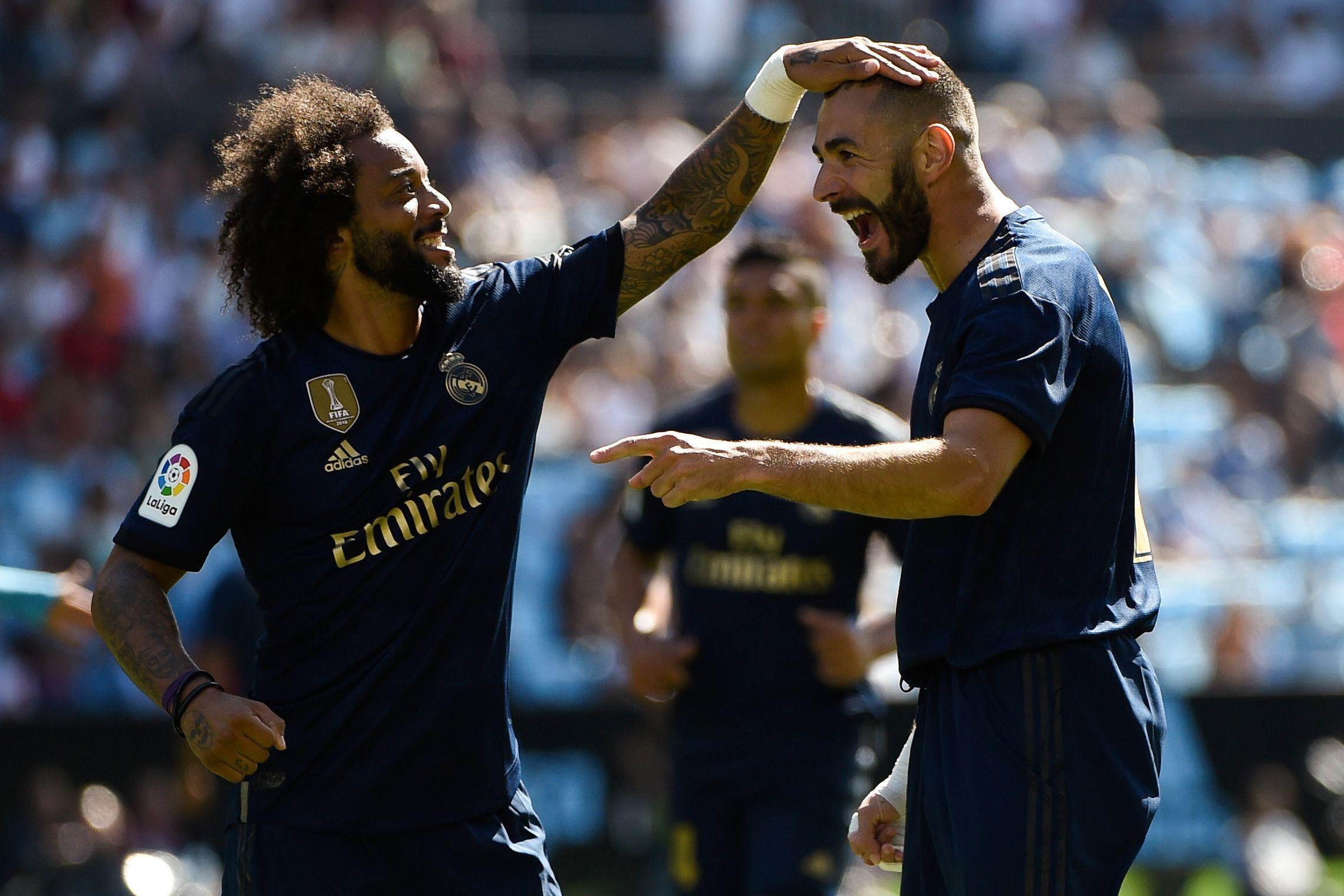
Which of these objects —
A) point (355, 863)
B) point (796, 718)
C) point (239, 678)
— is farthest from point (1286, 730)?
point (355, 863)

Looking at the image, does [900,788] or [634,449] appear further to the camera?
[900,788]

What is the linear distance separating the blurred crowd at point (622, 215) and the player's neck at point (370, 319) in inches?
208

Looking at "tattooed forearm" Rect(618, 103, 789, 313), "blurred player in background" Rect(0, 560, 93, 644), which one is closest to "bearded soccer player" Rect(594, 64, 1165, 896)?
"tattooed forearm" Rect(618, 103, 789, 313)

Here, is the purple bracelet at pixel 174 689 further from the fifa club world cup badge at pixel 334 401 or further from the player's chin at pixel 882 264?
the player's chin at pixel 882 264

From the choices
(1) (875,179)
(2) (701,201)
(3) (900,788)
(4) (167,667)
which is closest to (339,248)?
(2) (701,201)

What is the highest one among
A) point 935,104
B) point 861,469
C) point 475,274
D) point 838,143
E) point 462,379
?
point 935,104

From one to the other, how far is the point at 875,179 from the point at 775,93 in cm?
72

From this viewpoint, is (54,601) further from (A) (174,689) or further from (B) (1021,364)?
(B) (1021,364)

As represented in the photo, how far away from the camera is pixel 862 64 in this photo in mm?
3795

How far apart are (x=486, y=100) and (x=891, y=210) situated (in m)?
11.7

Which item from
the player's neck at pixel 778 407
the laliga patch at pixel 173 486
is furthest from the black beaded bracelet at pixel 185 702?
the player's neck at pixel 778 407

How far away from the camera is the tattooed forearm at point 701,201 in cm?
438

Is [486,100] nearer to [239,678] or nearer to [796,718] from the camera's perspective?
[239,678]

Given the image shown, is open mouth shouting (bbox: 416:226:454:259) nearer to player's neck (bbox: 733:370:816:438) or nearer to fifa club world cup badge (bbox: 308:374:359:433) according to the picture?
fifa club world cup badge (bbox: 308:374:359:433)
